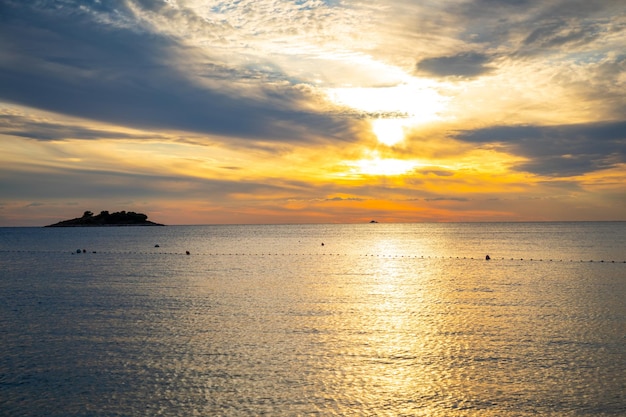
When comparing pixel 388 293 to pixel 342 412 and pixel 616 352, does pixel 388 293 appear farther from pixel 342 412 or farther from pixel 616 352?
pixel 342 412

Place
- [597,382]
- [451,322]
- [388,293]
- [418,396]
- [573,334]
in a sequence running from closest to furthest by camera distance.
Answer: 1. [418,396]
2. [597,382]
3. [573,334]
4. [451,322]
5. [388,293]

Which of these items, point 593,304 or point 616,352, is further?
point 593,304

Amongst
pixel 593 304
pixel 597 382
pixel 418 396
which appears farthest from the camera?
pixel 593 304

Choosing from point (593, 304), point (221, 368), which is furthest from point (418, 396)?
point (593, 304)

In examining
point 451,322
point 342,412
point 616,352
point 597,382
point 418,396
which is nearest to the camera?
point 342,412

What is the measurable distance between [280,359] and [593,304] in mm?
28958

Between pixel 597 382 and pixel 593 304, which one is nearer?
pixel 597 382

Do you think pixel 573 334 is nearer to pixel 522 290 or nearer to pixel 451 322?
pixel 451 322

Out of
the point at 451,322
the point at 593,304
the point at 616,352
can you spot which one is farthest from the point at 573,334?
the point at 593,304

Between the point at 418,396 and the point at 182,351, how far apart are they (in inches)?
513

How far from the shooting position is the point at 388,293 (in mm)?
48219

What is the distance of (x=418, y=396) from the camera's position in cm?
2005

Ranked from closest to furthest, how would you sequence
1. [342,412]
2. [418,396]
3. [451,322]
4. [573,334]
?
[342,412] < [418,396] < [573,334] < [451,322]

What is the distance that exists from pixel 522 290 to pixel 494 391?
105ft
